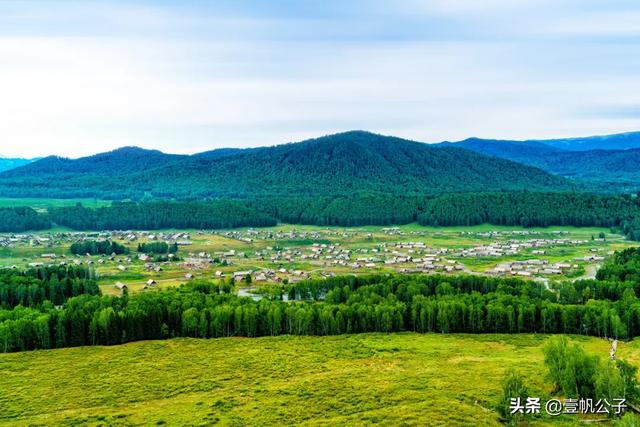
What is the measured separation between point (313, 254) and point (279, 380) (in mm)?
59673

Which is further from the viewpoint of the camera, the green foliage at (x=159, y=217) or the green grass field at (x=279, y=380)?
the green foliage at (x=159, y=217)

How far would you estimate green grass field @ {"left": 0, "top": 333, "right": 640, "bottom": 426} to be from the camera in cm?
3456

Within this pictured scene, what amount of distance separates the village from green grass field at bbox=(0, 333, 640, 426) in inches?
1053

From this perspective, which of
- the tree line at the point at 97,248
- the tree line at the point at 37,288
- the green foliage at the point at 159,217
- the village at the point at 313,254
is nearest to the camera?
the tree line at the point at 37,288

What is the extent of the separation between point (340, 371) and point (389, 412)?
28.1 ft

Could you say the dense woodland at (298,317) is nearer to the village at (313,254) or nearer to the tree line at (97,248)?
the village at (313,254)

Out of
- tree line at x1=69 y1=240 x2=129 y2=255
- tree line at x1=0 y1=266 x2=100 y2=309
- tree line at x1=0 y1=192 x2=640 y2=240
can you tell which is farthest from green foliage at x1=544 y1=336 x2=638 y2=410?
tree line at x1=0 y1=192 x2=640 y2=240

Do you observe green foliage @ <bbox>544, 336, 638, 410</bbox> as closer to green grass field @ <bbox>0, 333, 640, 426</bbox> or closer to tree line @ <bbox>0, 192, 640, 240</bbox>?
green grass field @ <bbox>0, 333, 640, 426</bbox>

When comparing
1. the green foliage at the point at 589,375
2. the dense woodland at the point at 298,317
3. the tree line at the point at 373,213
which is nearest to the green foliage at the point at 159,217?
the tree line at the point at 373,213

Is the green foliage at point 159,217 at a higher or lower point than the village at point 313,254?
higher

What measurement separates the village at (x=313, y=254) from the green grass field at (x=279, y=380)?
2675 centimetres

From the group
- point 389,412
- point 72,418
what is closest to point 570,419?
point 389,412

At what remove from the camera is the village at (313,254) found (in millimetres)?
81750

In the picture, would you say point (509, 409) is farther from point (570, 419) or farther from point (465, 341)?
point (465, 341)
